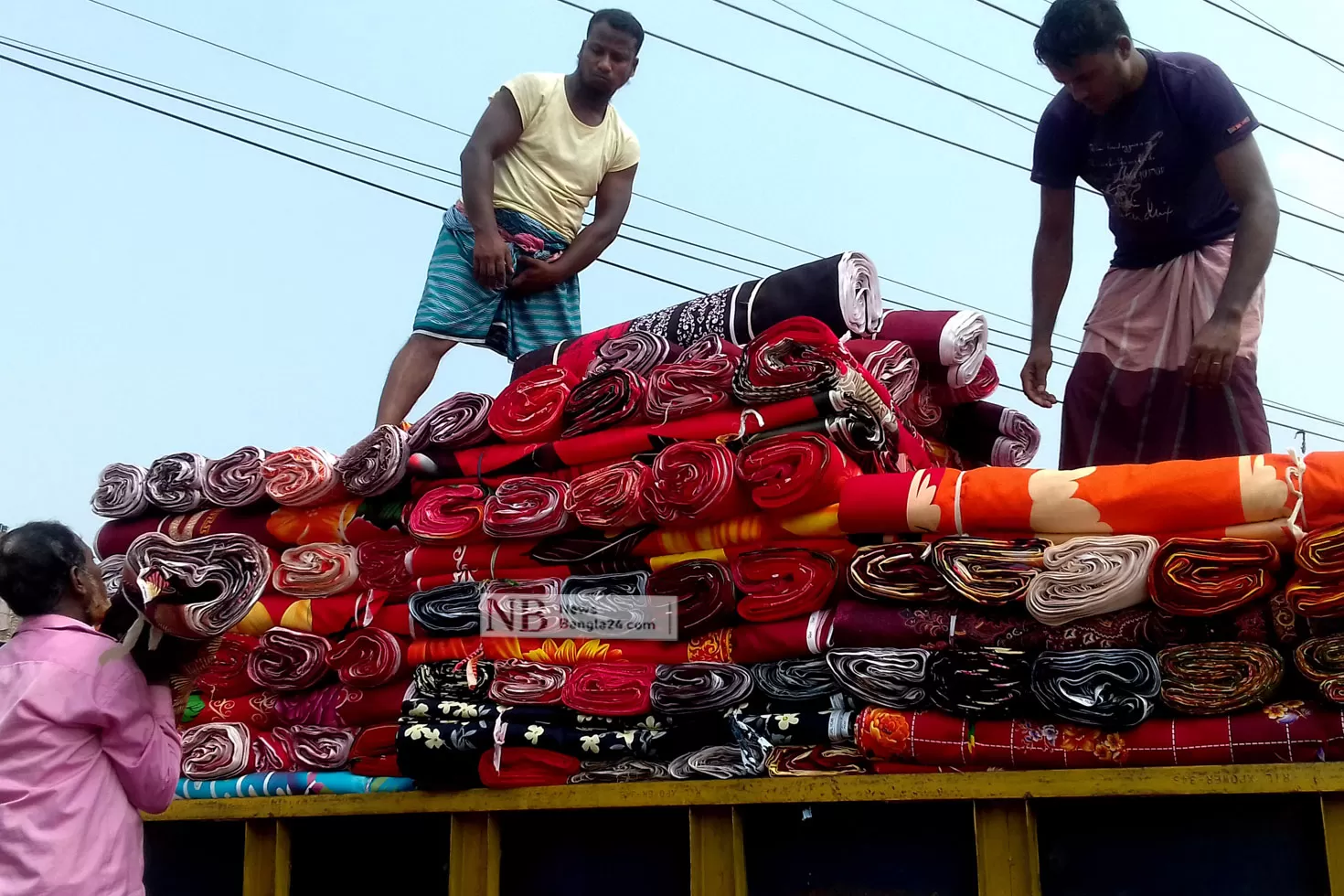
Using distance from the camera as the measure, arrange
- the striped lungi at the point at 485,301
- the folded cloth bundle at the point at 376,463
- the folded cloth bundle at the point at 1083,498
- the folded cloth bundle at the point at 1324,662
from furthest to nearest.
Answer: the striped lungi at the point at 485,301 → the folded cloth bundle at the point at 376,463 → the folded cloth bundle at the point at 1083,498 → the folded cloth bundle at the point at 1324,662

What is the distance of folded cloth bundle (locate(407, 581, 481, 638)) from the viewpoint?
3369 mm

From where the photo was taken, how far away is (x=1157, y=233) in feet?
12.3

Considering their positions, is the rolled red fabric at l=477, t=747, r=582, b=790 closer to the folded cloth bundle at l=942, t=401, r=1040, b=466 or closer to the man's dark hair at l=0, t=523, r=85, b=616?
the man's dark hair at l=0, t=523, r=85, b=616

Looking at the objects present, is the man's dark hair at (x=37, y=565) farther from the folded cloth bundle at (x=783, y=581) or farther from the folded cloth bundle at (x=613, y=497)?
the folded cloth bundle at (x=783, y=581)

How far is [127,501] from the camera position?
13.2ft

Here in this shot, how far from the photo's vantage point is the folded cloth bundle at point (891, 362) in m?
3.49

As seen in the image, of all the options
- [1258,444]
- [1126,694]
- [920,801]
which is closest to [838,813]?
[920,801]

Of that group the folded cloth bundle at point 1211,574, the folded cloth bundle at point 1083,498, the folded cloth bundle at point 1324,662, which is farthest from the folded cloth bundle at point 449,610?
the folded cloth bundle at point 1324,662

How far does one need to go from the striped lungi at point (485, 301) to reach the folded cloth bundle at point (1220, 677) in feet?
8.44

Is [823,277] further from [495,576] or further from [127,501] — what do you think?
[127,501]

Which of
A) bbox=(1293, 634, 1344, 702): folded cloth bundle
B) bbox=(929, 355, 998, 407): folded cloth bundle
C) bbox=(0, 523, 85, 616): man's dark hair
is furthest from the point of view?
bbox=(929, 355, 998, 407): folded cloth bundle

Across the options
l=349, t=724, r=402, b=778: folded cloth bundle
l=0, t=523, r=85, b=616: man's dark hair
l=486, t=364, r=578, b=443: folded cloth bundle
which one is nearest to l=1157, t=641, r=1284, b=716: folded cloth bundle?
l=486, t=364, r=578, b=443: folded cloth bundle

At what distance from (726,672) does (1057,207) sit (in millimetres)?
1897

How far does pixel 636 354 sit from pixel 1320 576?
179 centimetres
